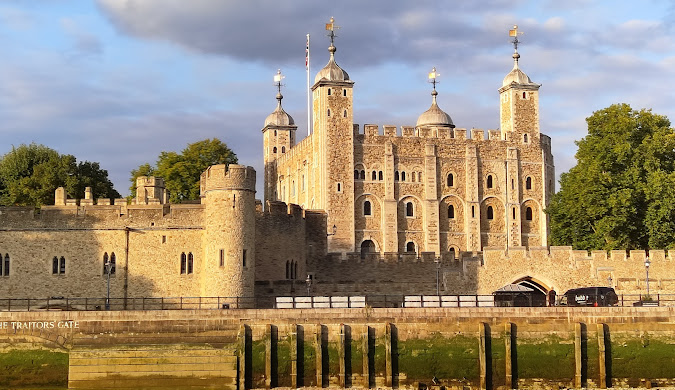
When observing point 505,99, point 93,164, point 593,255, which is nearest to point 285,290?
point 593,255

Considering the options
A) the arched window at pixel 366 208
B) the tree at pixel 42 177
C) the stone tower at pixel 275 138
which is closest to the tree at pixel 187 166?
the tree at pixel 42 177

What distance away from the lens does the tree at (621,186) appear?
60.4 metres

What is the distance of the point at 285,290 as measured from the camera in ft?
170

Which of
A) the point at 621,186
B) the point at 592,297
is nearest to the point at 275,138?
the point at 621,186

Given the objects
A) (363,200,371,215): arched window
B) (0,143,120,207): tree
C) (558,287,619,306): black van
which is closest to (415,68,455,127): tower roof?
(363,200,371,215): arched window

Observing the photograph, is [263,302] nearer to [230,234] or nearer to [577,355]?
[230,234]

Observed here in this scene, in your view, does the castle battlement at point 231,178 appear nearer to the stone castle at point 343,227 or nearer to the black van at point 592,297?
the stone castle at point 343,227

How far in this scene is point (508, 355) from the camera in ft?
128

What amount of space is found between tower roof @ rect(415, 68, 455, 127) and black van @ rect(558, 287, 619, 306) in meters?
46.1

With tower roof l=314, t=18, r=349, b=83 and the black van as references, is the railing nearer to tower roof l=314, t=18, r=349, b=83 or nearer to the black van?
the black van

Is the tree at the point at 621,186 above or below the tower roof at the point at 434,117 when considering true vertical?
below

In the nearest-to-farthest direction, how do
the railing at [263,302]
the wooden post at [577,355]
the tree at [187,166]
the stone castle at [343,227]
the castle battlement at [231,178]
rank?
the wooden post at [577,355]
the railing at [263,302]
the castle battlement at [231,178]
the stone castle at [343,227]
the tree at [187,166]

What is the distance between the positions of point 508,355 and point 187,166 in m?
39.4

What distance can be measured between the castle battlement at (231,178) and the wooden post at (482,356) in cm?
1317
